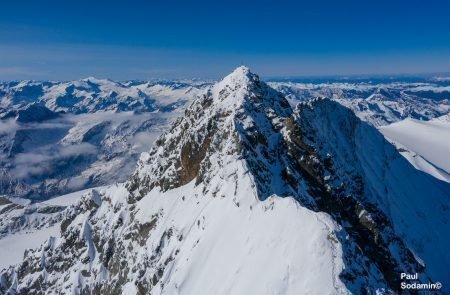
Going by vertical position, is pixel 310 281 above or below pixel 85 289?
above

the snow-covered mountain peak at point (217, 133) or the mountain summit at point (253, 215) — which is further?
the snow-covered mountain peak at point (217, 133)

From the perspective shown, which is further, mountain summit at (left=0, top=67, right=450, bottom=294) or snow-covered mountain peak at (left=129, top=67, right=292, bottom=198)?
snow-covered mountain peak at (left=129, top=67, right=292, bottom=198)

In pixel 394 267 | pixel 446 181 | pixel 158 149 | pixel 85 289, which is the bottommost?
pixel 85 289

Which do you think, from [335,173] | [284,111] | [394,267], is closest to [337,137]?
[284,111]

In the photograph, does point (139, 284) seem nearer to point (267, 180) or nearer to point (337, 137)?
point (267, 180)

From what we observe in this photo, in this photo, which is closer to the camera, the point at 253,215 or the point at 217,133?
the point at 253,215

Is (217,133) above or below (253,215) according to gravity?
above

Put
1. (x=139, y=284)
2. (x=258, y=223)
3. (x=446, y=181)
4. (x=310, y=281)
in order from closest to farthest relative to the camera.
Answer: (x=310, y=281), (x=258, y=223), (x=139, y=284), (x=446, y=181)

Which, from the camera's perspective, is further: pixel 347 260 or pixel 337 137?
pixel 337 137
